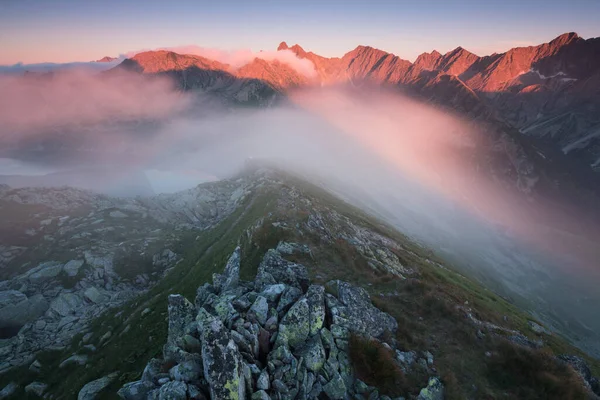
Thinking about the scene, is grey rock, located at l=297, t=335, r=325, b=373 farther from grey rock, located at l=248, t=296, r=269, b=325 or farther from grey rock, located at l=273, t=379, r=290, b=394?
grey rock, located at l=248, t=296, r=269, b=325

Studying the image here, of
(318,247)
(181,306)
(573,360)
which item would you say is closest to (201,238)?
(318,247)

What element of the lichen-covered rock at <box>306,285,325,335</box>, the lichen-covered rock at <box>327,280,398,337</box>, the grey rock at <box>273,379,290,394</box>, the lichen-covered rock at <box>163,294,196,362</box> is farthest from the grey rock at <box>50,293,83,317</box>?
the grey rock at <box>273,379,290,394</box>

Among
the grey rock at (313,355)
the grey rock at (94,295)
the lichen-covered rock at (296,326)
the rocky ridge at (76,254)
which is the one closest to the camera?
the grey rock at (313,355)

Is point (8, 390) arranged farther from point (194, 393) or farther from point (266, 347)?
point (266, 347)

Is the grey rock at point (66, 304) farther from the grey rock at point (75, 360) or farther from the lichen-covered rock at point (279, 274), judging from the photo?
the lichen-covered rock at point (279, 274)

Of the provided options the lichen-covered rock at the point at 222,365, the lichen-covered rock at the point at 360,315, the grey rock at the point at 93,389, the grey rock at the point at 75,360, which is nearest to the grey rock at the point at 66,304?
the grey rock at the point at 75,360

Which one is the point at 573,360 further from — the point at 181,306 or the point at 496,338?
the point at 181,306
